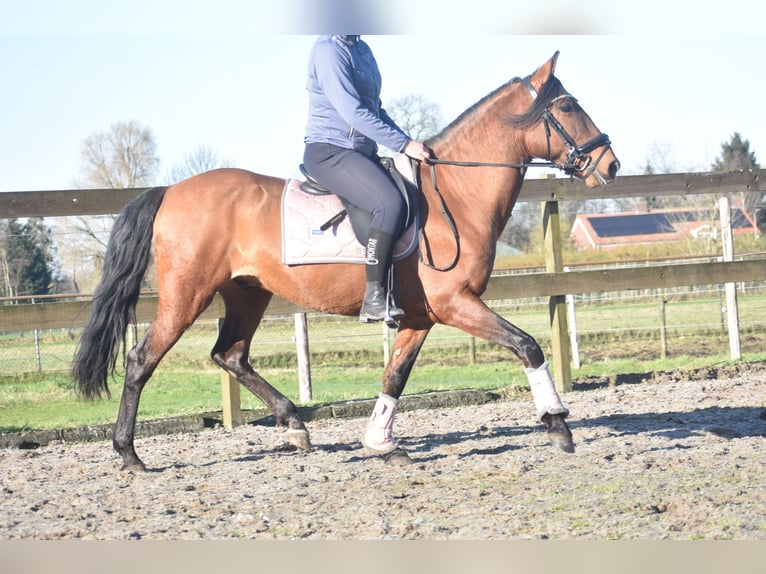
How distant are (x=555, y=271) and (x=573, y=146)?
283cm

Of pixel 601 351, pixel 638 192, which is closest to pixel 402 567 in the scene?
pixel 638 192

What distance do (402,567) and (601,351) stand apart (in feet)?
43.4

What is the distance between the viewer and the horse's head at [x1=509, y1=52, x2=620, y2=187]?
5.34 metres

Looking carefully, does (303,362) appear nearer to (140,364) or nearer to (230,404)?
(230,404)

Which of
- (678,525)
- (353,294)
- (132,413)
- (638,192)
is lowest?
(678,525)

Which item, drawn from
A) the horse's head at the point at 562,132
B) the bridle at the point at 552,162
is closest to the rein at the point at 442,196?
the bridle at the point at 552,162

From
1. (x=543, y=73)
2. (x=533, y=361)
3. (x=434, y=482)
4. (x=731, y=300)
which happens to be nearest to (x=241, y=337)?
(x=434, y=482)

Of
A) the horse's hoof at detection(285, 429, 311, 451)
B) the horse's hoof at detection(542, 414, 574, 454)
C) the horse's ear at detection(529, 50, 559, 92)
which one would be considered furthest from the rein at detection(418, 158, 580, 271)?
the horse's hoof at detection(285, 429, 311, 451)

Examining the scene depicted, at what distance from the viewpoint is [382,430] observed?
5.44 meters

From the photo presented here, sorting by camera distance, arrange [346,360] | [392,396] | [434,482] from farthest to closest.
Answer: [346,360], [392,396], [434,482]

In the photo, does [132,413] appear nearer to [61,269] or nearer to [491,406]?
Answer: [491,406]

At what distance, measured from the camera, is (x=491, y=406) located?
7633 mm

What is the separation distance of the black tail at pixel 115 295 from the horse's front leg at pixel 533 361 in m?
2.15

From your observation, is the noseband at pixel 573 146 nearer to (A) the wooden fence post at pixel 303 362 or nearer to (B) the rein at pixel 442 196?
(B) the rein at pixel 442 196
